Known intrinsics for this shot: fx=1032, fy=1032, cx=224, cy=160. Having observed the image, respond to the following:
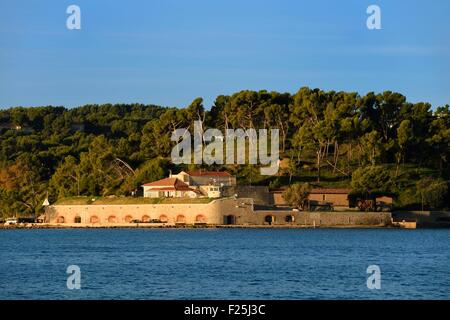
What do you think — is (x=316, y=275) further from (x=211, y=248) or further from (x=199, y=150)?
(x=199, y=150)

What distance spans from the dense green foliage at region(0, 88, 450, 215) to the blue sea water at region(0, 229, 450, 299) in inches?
864

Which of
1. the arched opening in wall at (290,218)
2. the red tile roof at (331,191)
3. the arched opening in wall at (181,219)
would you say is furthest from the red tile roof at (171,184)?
the red tile roof at (331,191)

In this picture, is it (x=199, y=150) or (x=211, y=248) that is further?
(x=199, y=150)

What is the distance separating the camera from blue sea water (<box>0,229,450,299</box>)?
3444 cm

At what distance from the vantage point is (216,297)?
108 ft

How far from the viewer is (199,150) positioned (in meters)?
102

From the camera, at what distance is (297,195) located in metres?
86.2

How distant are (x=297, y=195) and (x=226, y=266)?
42.2 metres

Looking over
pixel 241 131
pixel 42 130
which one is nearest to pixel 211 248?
pixel 241 131

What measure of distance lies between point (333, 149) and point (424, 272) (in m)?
62.5

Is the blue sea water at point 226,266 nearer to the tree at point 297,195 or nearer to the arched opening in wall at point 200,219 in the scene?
the arched opening in wall at point 200,219
